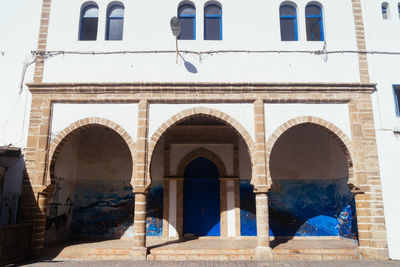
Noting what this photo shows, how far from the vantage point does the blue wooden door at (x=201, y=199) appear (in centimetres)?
1175

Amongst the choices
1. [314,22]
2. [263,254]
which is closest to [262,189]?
[263,254]

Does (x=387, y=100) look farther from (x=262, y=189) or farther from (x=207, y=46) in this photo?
(x=207, y=46)

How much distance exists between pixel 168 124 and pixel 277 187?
16.3 ft

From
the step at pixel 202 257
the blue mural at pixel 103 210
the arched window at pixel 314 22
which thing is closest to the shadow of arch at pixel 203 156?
the blue mural at pixel 103 210

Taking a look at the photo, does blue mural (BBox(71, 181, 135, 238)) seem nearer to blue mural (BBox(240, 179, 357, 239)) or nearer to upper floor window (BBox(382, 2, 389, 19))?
blue mural (BBox(240, 179, 357, 239))

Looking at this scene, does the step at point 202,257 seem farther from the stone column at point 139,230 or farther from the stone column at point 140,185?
the stone column at point 140,185

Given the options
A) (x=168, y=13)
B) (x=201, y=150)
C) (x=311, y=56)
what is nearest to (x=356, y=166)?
(x=311, y=56)

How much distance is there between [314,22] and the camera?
10648mm

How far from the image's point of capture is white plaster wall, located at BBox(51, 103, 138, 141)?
9.51m

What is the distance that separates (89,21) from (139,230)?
6.43 meters

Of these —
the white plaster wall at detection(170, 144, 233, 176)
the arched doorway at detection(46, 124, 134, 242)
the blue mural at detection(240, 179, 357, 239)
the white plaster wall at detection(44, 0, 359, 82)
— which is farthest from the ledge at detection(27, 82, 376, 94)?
→ the blue mural at detection(240, 179, 357, 239)

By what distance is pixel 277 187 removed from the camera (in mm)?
12148

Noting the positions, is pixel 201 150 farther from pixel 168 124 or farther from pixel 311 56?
pixel 311 56

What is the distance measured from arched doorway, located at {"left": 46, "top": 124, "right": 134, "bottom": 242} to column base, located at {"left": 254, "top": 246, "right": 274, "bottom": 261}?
487 centimetres
